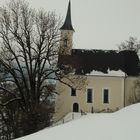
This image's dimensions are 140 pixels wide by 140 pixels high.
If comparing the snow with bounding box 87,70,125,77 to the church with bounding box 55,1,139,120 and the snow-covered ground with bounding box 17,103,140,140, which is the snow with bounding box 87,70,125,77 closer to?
the church with bounding box 55,1,139,120

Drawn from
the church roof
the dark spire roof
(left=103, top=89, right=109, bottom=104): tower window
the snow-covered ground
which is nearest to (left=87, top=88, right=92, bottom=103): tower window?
(left=103, top=89, right=109, bottom=104): tower window

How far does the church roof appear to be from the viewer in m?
55.0

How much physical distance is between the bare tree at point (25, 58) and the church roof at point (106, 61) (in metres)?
15.8

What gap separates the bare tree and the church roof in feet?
52.0

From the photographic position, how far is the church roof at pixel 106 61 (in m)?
55.0

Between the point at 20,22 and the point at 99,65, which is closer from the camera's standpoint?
the point at 20,22

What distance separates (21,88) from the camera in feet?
123

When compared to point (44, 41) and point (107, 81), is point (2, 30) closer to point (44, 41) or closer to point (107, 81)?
point (44, 41)

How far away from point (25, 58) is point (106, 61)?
2085cm

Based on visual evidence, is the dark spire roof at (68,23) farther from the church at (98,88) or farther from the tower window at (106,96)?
the tower window at (106,96)

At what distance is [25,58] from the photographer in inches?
1473

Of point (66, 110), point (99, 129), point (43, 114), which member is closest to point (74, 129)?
point (99, 129)

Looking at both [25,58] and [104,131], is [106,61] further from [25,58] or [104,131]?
[104,131]

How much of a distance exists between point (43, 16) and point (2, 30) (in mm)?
4226
